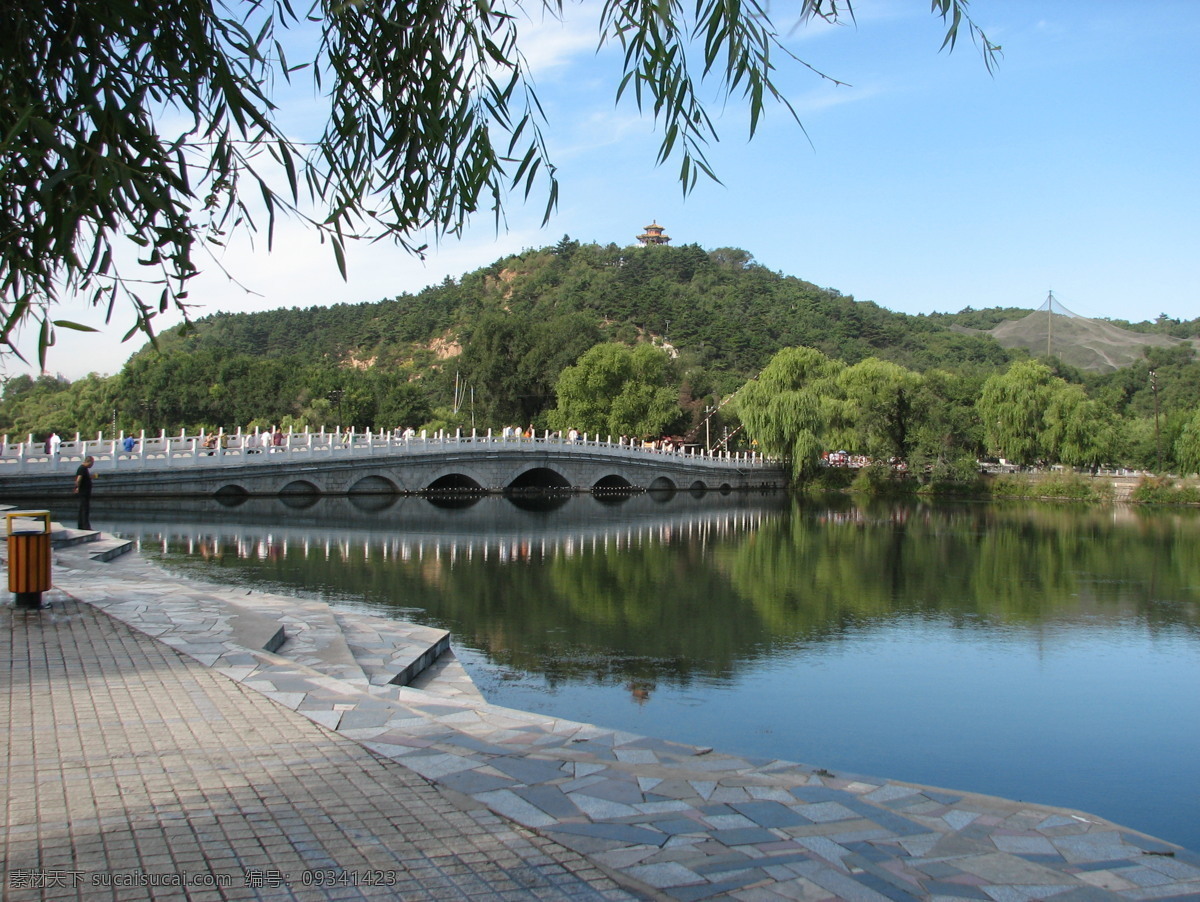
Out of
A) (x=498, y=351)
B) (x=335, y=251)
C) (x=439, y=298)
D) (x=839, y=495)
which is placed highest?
(x=439, y=298)

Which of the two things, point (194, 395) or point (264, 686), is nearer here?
point (264, 686)

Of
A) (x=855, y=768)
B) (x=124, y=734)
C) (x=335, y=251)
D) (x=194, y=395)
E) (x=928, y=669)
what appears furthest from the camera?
(x=194, y=395)

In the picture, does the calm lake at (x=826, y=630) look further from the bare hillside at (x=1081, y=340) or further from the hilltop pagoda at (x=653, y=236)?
the hilltop pagoda at (x=653, y=236)

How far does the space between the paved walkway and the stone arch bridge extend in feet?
71.9

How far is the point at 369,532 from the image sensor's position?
20891 mm

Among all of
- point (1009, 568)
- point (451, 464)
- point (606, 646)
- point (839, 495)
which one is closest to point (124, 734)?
point (606, 646)

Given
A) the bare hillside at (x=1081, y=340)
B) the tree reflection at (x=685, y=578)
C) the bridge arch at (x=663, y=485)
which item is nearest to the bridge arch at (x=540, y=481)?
the bridge arch at (x=663, y=485)

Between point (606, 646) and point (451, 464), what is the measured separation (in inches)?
1062

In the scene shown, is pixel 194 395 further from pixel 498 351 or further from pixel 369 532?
pixel 369 532

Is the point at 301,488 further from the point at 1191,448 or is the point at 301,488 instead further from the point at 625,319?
the point at 625,319

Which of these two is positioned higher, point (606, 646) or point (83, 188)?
point (83, 188)

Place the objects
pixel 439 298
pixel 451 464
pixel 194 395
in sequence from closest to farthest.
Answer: pixel 451 464 → pixel 194 395 → pixel 439 298

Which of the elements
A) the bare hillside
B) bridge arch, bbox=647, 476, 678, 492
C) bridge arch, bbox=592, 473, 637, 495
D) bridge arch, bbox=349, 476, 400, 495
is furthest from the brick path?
the bare hillside

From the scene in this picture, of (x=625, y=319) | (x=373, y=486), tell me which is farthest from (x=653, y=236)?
(x=373, y=486)
